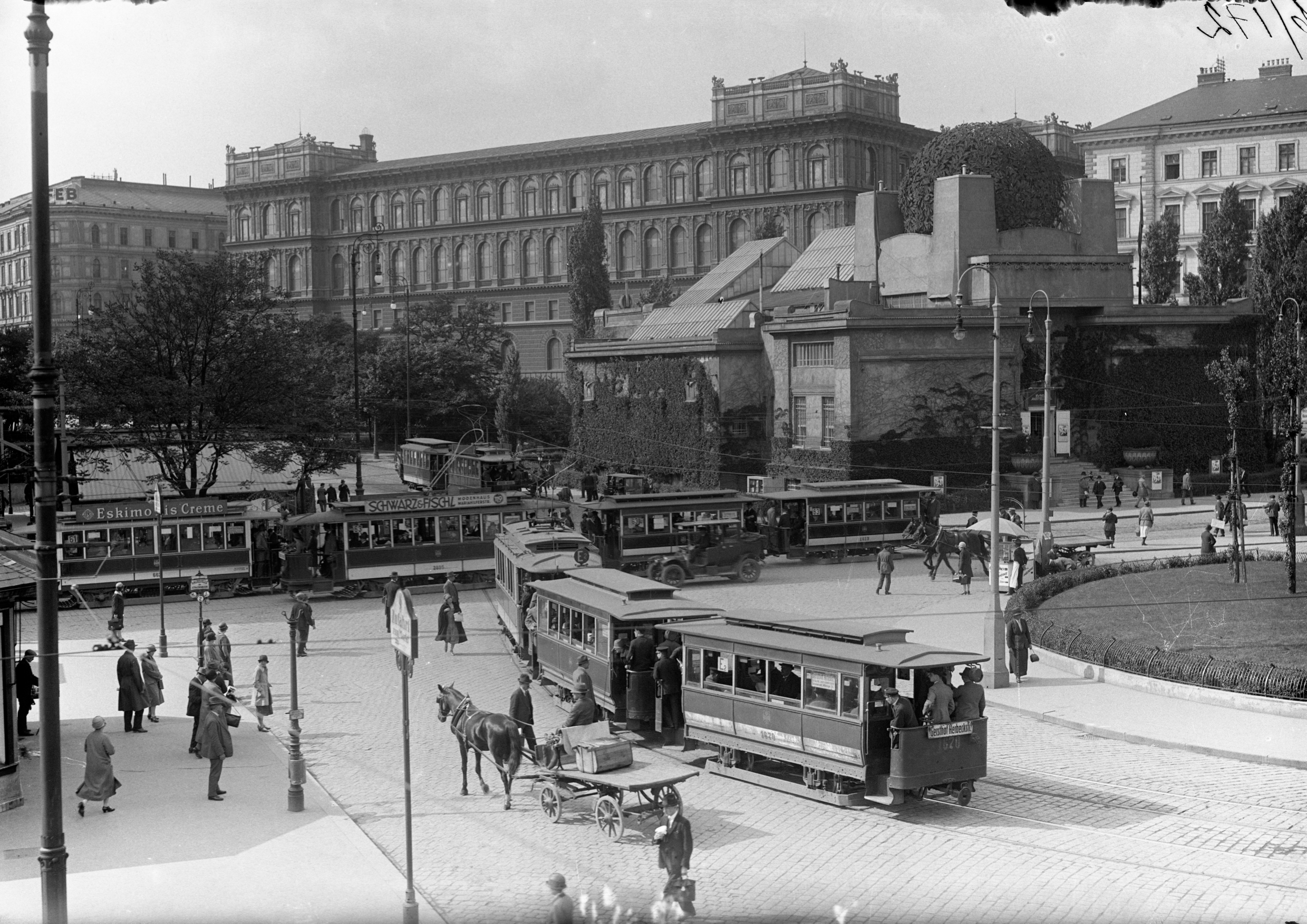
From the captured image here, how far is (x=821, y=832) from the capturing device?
1738 centimetres

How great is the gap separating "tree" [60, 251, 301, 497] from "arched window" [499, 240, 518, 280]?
254 feet

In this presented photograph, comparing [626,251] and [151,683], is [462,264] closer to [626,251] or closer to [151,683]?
[626,251]

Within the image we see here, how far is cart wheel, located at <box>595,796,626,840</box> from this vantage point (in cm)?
1688

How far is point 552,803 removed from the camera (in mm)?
17922

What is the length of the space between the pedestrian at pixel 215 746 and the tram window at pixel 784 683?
730 cm

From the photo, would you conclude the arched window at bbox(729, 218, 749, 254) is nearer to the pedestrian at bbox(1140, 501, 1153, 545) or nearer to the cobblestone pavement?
the pedestrian at bbox(1140, 501, 1153, 545)

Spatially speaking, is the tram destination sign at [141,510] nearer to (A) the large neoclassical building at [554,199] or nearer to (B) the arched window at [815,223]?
(A) the large neoclassical building at [554,199]

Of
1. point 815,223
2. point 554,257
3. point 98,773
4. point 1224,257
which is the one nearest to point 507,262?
point 554,257

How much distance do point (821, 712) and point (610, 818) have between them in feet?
10.4

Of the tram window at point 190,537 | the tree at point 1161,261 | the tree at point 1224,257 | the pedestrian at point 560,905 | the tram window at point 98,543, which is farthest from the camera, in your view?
the tree at point 1161,261

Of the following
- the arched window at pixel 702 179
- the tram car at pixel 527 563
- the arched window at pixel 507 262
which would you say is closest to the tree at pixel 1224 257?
the tram car at pixel 527 563

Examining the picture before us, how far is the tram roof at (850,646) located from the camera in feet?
58.8

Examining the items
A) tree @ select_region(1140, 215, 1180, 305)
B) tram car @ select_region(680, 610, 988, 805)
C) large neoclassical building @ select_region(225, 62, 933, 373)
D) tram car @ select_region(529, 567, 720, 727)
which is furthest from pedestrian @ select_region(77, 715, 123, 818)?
large neoclassical building @ select_region(225, 62, 933, 373)

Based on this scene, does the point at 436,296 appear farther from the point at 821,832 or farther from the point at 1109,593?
the point at 821,832
